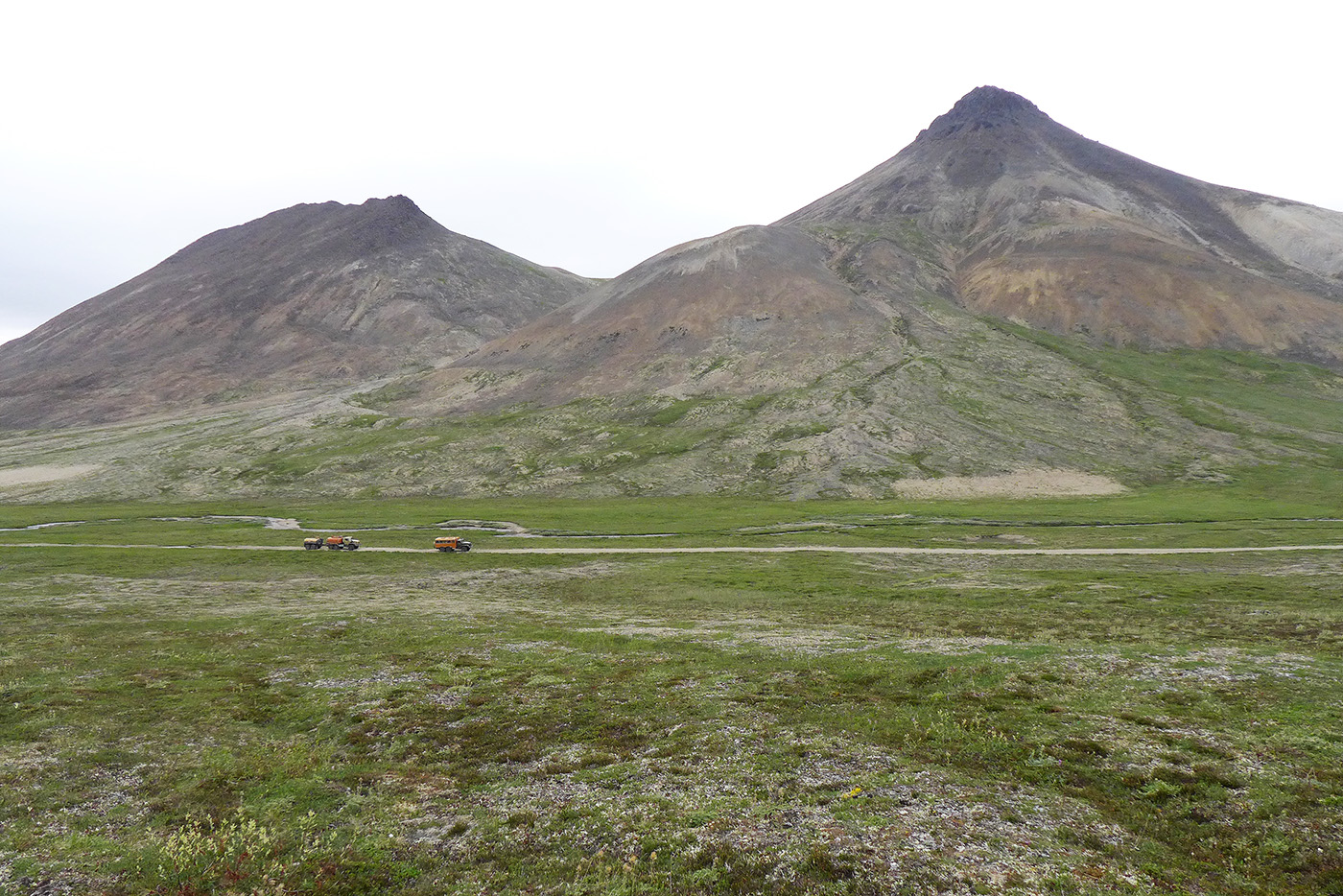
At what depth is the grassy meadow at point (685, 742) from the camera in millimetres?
16750

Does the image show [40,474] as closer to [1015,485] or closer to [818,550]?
[818,550]

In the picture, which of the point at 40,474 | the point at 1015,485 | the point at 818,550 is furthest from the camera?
the point at 40,474

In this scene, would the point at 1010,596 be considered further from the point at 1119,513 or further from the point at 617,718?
the point at 1119,513

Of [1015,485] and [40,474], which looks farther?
[40,474]

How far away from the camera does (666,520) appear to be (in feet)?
375

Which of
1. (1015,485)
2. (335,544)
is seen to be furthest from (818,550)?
(1015,485)

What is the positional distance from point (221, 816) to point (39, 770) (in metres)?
8.51

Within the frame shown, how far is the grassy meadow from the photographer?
16750 mm

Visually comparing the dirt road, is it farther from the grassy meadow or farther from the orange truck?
the grassy meadow

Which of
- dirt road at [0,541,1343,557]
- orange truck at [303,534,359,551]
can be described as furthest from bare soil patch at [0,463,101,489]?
orange truck at [303,534,359,551]

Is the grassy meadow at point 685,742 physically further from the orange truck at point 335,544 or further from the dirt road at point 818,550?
the orange truck at point 335,544

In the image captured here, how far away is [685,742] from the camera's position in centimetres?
2439

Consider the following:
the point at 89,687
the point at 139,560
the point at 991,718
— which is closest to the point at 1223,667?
the point at 991,718

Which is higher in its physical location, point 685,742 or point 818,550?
point 685,742
